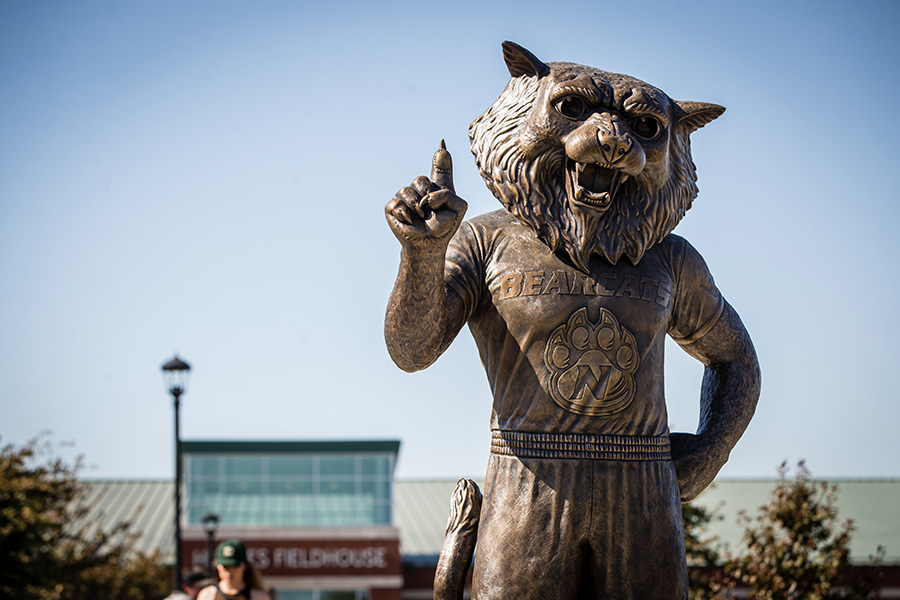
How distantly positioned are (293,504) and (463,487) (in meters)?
25.8

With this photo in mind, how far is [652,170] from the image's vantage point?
13.9 feet

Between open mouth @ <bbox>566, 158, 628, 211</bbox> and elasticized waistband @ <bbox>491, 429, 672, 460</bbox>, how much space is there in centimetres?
82

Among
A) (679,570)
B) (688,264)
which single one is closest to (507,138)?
(688,264)

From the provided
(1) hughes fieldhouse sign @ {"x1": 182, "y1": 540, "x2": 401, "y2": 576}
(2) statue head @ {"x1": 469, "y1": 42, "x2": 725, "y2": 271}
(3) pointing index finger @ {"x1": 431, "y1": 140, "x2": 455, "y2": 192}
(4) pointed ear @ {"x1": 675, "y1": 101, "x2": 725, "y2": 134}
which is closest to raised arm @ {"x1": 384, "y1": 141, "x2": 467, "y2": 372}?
(3) pointing index finger @ {"x1": 431, "y1": 140, "x2": 455, "y2": 192}

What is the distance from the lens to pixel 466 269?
4.29m

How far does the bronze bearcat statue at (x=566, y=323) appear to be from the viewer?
4.06m

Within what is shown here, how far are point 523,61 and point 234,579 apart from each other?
4059mm

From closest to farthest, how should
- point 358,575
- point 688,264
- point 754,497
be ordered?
point 688,264 < point 358,575 < point 754,497

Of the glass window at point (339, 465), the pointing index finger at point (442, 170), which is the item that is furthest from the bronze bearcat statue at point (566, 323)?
the glass window at point (339, 465)

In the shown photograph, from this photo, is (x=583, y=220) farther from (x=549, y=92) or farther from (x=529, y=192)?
(x=549, y=92)

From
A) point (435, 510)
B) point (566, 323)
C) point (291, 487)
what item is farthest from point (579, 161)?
point (435, 510)

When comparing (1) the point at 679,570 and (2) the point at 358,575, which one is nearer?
(1) the point at 679,570

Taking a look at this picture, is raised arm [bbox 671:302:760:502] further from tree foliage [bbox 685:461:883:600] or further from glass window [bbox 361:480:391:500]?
glass window [bbox 361:480:391:500]

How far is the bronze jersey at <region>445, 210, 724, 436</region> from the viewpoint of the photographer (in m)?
4.11
